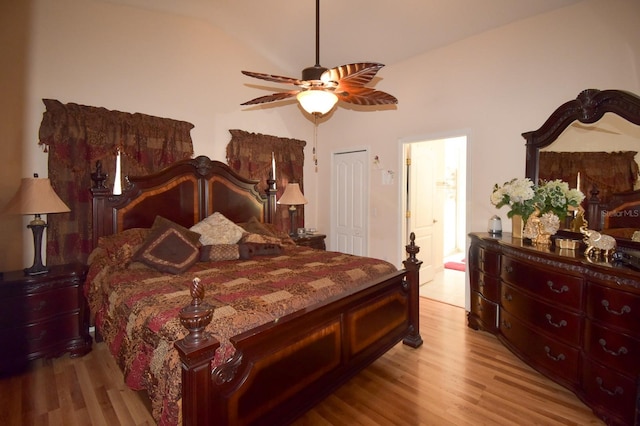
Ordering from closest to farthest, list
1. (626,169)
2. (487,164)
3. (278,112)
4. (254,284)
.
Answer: (254,284) → (626,169) → (487,164) → (278,112)

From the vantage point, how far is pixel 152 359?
160cm

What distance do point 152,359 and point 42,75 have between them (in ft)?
9.92

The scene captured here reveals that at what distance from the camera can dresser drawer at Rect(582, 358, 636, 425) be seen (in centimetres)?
183

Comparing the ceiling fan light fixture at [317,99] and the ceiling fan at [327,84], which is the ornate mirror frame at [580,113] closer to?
the ceiling fan at [327,84]

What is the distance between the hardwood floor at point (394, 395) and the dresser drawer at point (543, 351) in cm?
12

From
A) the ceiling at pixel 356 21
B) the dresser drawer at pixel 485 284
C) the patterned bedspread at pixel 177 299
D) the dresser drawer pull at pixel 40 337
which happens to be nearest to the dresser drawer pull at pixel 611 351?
the dresser drawer at pixel 485 284

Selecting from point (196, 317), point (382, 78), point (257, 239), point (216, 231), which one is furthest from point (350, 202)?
point (196, 317)

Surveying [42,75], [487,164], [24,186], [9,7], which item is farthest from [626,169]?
[9,7]

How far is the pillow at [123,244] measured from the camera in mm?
2709

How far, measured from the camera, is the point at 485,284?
10.3ft

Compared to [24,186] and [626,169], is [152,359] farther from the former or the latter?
[626,169]

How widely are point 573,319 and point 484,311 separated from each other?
3.30 ft

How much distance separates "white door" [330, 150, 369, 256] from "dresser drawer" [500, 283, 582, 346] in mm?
2341

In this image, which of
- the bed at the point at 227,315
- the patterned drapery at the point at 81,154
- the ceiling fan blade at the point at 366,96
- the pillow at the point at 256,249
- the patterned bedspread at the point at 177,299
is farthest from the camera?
the pillow at the point at 256,249
